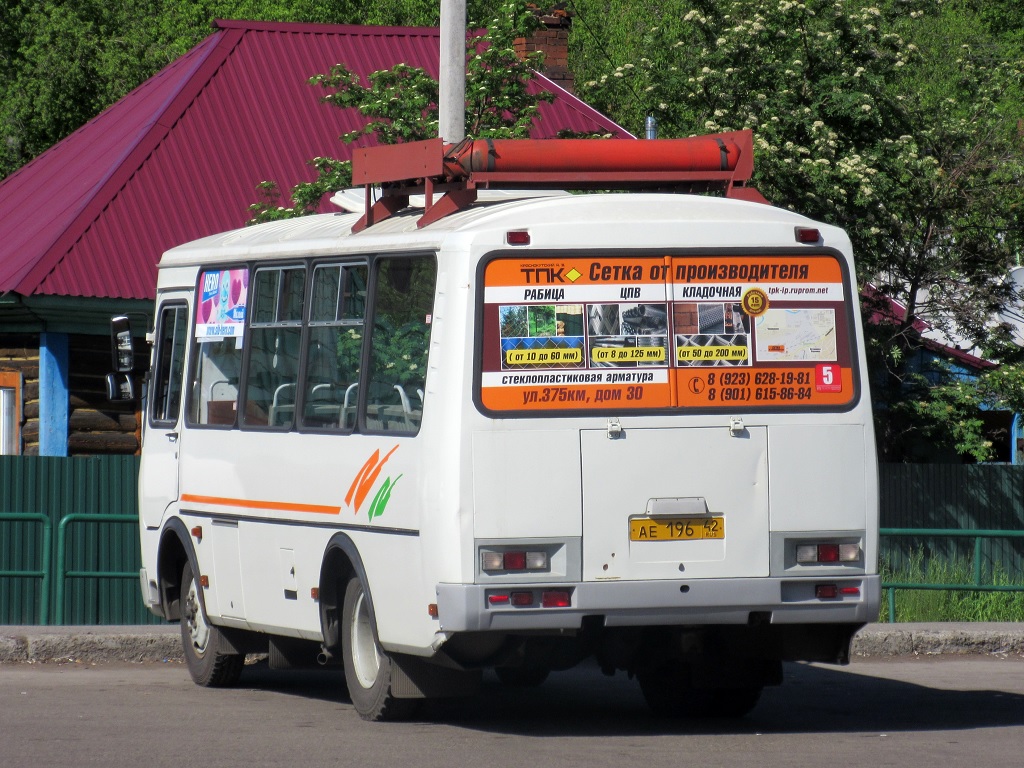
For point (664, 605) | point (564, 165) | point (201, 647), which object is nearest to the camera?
point (664, 605)

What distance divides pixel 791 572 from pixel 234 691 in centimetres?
421

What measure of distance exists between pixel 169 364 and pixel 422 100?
23.2ft

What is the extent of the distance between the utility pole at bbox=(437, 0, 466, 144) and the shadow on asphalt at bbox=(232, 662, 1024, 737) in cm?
441

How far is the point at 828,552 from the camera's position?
8.70m

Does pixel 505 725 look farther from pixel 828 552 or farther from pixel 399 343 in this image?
pixel 399 343

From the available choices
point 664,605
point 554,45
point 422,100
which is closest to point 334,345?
point 664,605

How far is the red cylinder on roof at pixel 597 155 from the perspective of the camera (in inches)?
363

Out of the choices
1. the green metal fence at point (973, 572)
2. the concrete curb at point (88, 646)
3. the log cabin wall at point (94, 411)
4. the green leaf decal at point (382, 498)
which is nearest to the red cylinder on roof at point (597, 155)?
the green leaf decal at point (382, 498)

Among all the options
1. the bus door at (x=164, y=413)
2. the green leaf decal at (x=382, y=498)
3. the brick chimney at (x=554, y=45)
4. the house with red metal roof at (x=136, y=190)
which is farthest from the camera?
the brick chimney at (x=554, y=45)

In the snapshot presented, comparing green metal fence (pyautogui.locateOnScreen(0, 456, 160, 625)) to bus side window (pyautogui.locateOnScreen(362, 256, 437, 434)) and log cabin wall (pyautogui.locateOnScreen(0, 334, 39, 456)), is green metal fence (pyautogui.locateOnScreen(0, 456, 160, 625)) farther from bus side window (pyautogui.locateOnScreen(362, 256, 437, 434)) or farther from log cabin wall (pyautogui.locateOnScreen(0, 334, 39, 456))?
bus side window (pyautogui.locateOnScreen(362, 256, 437, 434))

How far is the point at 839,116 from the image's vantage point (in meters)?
17.8

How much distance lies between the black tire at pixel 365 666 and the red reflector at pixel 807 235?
2.86 meters

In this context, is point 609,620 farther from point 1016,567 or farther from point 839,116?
point 839,116

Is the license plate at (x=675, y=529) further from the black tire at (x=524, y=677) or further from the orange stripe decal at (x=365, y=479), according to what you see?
the black tire at (x=524, y=677)
